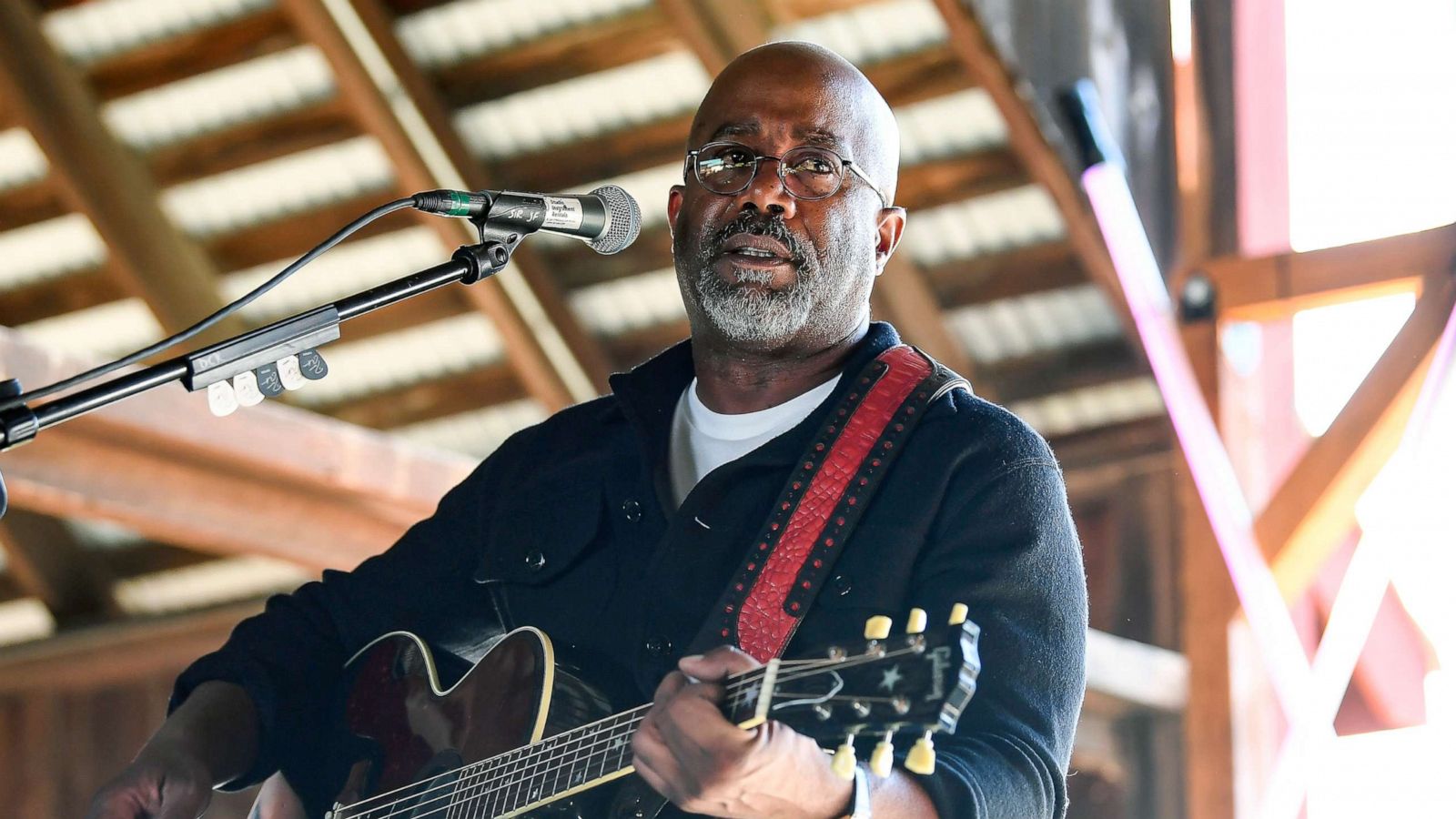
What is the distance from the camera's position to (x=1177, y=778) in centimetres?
726

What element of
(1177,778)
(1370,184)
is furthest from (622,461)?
(1177,778)

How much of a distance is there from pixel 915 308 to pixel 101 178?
10.2 feet

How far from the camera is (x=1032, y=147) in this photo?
21.4ft

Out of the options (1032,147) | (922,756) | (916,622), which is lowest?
(922,756)

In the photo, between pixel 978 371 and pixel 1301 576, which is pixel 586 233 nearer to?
pixel 1301 576

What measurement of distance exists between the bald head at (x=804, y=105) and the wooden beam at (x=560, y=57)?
4.30m

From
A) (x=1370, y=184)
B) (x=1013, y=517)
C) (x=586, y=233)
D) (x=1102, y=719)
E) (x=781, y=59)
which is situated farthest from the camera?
(x=1102, y=719)

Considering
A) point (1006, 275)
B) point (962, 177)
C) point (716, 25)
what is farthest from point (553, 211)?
point (1006, 275)

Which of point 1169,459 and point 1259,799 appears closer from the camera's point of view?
point 1259,799

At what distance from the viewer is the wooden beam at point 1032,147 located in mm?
6238

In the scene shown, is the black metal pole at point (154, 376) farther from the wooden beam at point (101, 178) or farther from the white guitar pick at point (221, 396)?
the wooden beam at point (101, 178)

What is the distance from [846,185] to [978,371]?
5137mm

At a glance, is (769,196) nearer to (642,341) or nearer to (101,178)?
(642,341)

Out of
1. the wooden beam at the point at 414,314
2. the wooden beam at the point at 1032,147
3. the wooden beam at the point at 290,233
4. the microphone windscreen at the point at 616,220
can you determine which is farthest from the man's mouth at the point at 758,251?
the wooden beam at the point at 414,314
